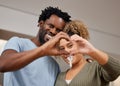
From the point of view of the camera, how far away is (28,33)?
1698 millimetres

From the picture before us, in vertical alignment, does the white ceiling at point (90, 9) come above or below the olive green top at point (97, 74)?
above

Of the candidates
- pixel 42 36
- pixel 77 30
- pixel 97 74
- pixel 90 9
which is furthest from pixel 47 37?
pixel 90 9

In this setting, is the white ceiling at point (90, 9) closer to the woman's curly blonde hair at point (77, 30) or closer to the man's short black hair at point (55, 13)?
the man's short black hair at point (55, 13)

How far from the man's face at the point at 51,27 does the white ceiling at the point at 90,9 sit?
14.1 inches

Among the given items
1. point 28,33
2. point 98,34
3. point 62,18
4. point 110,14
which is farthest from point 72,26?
point 110,14

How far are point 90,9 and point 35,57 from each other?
1.15 m

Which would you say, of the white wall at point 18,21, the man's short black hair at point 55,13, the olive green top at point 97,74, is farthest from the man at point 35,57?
the white wall at point 18,21

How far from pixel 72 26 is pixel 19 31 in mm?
520

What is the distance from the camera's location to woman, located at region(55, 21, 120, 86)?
98cm

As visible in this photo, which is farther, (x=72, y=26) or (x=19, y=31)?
(x=19, y=31)

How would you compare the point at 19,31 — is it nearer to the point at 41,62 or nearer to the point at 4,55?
the point at 41,62

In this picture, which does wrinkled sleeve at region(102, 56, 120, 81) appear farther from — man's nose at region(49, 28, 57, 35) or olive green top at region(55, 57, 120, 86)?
man's nose at region(49, 28, 57, 35)

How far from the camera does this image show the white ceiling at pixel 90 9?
5.77 ft

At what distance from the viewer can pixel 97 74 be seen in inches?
43.3
